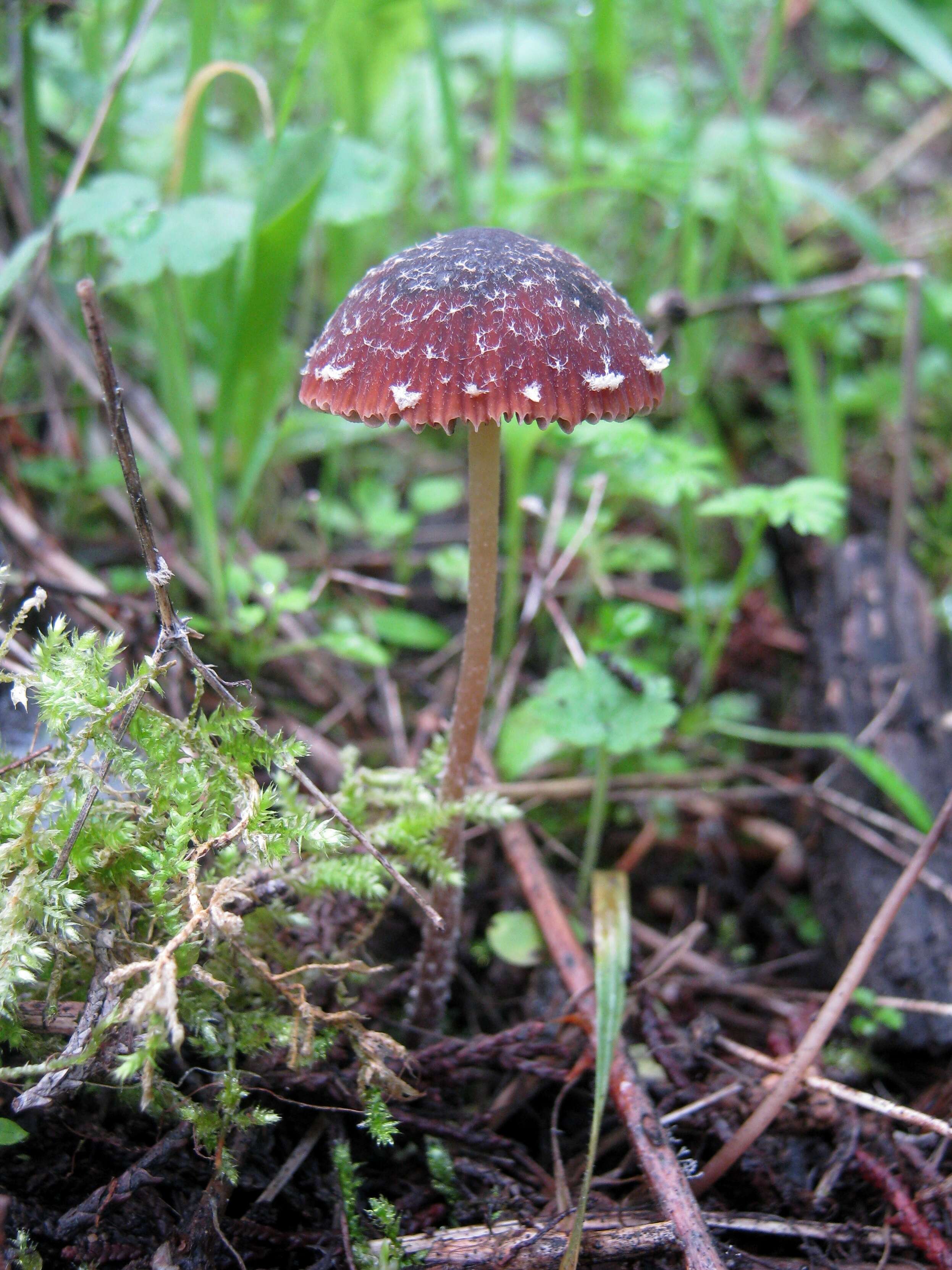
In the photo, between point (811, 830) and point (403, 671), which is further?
point (403, 671)

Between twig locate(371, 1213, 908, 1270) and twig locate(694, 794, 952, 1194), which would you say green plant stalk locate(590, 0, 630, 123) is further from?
twig locate(371, 1213, 908, 1270)

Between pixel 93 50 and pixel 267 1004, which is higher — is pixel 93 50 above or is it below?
above

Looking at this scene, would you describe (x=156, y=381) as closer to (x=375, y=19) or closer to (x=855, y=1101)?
(x=375, y=19)

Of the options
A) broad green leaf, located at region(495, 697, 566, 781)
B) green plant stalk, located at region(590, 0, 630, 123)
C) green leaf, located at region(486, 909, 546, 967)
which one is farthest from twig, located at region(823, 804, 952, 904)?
green plant stalk, located at region(590, 0, 630, 123)

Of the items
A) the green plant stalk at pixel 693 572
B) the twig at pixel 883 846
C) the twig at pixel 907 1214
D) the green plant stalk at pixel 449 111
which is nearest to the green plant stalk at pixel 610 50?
the green plant stalk at pixel 449 111

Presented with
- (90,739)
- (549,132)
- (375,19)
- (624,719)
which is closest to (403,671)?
(624,719)

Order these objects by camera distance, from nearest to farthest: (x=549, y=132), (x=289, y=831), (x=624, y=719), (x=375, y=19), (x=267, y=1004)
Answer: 1. (x=289, y=831)
2. (x=267, y=1004)
3. (x=624, y=719)
4. (x=375, y=19)
5. (x=549, y=132)

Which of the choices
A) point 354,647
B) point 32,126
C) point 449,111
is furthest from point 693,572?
point 32,126
